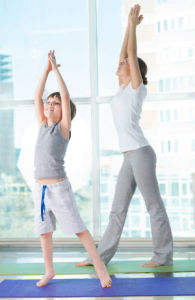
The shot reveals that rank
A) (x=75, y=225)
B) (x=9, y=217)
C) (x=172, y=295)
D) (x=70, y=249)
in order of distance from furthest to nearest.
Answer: (x=9, y=217)
(x=70, y=249)
(x=75, y=225)
(x=172, y=295)

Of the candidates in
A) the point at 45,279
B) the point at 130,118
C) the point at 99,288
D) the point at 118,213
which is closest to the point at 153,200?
the point at 118,213

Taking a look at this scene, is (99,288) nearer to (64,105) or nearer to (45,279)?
(45,279)

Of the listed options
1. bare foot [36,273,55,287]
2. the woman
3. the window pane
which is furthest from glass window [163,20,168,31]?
bare foot [36,273,55,287]

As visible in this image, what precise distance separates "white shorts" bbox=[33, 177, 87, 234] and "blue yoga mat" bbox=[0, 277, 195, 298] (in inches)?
12.1

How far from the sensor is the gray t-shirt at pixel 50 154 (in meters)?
2.53

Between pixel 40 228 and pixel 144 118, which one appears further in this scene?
pixel 144 118

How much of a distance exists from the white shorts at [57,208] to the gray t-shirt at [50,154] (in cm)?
6

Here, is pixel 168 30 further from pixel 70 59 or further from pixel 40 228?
pixel 40 228

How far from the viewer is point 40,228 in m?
2.53

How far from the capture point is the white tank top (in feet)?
9.68

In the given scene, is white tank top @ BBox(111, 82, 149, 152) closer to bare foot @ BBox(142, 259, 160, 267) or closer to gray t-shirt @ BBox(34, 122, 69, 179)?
gray t-shirt @ BBox(34, 122, 69, 179)

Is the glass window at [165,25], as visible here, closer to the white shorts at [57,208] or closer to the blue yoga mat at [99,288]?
the white shorts at [57,208]

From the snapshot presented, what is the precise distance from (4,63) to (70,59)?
62cm

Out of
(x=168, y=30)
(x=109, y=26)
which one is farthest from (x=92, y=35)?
(x=168, y=30)
